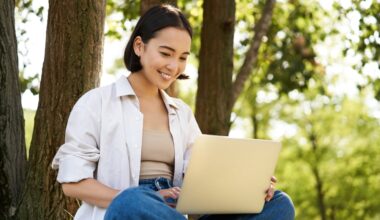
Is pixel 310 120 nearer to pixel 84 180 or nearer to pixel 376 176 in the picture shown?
pixel 376 176

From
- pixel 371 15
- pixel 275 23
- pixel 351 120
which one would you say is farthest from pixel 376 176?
pixel 371 15

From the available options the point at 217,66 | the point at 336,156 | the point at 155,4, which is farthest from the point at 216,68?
the point at 336,156

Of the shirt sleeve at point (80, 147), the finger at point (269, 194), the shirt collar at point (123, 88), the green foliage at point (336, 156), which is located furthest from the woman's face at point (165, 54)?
the green foliage at point (336, 156)

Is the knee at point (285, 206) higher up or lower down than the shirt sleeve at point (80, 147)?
lower down

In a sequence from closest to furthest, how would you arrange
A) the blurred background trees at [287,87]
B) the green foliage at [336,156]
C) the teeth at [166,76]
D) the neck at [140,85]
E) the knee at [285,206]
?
the knee at [285,206] < the teeth at [166,76] < the neck at [140,85] < the blurred background trees at [287,87] < the green foliage at [336,156]

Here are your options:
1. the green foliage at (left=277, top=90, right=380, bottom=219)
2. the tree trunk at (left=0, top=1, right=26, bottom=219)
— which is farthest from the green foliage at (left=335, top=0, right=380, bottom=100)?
the green foliage at (left=277, top=90, right=380, bottom=219)

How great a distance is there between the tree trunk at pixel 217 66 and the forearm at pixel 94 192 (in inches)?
154

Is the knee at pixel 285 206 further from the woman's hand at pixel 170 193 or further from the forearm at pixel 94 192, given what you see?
the forearm at pixel 94 192

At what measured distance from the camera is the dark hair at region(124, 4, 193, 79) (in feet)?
11.2

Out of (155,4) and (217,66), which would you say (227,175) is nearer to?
(155,4)

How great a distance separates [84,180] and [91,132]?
8.4 inches

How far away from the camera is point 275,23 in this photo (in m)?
10.1

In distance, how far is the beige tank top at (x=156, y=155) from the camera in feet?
11.0

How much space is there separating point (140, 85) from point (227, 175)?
0.64 metres
